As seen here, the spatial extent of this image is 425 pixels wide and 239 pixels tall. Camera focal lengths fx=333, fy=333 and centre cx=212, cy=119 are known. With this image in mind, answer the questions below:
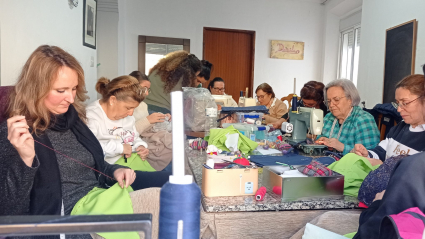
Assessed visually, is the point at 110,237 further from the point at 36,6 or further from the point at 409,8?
the point at 409,8

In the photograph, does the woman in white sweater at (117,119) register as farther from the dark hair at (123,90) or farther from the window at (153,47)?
the window at (153,47)

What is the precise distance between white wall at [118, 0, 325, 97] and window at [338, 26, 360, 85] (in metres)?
0.40

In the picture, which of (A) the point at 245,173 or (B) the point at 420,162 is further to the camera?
(A) the point at 245,173

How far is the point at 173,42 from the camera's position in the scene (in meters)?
5.84

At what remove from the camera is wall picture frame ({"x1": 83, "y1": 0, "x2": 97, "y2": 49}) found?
11.5 ft

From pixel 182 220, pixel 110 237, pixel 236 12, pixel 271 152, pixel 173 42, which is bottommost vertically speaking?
pixel 110 237

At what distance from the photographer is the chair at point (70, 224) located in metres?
0.43

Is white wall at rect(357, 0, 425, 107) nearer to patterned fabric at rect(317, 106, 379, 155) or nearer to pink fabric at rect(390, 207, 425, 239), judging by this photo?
patterned fabric at rect(317, 106, 379, 155)

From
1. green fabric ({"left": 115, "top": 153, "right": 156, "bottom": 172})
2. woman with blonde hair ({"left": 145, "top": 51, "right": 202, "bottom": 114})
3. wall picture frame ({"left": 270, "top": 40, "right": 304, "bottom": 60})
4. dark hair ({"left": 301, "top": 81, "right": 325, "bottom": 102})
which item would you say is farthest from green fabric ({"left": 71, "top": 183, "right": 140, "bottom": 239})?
wall picture frame ({"left": 270, "top": 40, "right": 304, "bottom": 60})

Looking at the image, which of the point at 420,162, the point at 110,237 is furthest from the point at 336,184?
the point at 110,237

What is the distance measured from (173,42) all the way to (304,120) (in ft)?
13.2

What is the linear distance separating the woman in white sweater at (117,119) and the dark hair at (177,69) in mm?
858

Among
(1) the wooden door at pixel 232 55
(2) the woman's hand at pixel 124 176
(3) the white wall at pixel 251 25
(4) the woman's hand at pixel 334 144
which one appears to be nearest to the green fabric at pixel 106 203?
(2) the woman's hand at pixel 124 176

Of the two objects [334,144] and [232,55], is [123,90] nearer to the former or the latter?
[334,144]
